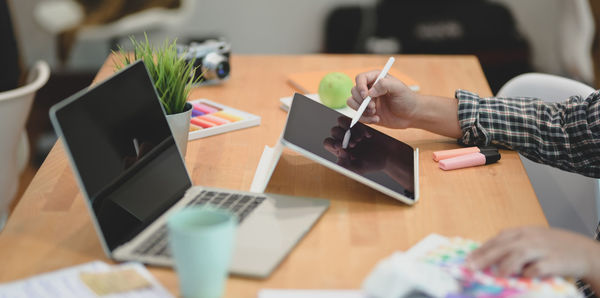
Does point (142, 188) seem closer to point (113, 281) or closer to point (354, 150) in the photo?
point (113, 281)

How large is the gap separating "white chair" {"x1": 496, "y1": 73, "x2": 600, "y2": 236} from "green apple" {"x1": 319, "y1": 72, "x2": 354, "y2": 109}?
44 cm

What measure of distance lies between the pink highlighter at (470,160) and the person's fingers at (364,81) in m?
0.19

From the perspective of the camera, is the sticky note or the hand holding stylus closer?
the sticky note

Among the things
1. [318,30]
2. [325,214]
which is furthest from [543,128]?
[318,30]

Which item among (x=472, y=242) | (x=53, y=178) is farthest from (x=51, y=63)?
(x=472, y=242)

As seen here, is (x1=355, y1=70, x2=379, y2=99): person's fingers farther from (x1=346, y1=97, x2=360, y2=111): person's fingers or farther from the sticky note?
the sticky note

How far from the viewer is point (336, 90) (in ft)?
4.42

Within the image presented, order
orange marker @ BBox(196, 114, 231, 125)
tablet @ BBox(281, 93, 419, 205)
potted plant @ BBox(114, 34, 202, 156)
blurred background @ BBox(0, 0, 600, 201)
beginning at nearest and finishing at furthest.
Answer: tablet @ BBox(281, 93, 419, 205) → potted plant @ BBox(114, 34, 202, 156) → orange marker @ BBox(196, 114, 231, 125) → blurred background @ BBox(0, 0, 600, 201)

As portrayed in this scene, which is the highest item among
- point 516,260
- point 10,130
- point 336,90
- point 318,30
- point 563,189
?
point 516,260

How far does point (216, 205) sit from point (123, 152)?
151mm

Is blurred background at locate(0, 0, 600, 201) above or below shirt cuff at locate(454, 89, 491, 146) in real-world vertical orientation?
below

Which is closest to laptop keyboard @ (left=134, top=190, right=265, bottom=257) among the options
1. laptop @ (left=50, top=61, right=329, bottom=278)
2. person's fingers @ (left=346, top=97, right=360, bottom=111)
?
laptop @ (left=50, top=61, right=329, bottom=278)

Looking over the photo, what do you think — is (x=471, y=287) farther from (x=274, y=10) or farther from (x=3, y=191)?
(x=274, y=10)

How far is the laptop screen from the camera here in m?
0.80
